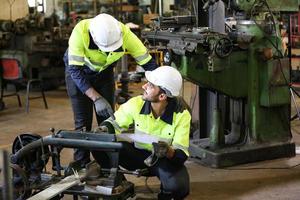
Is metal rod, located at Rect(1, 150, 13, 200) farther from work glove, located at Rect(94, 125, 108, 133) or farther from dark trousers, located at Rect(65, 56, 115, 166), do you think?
dark trousers, located at Rect(65, 56, 115, 166)

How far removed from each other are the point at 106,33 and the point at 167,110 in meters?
0.61

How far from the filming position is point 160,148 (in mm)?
2441

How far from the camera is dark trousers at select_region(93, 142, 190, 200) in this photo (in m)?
2.67

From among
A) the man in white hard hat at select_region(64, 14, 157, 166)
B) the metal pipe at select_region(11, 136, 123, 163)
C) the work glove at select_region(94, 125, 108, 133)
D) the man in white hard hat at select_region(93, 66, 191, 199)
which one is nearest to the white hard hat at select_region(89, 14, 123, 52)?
the man in white hard hat at select_region(64, 14, 157, 166)

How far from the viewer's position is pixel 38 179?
8.66 ft

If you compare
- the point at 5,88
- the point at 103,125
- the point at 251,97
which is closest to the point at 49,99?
the point at 5,88

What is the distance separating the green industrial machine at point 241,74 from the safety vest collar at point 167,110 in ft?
2.73

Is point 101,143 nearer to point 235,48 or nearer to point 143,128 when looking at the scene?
point 143,128

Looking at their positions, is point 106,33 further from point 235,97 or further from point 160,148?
point 235,97

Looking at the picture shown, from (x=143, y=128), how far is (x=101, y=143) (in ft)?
1.05

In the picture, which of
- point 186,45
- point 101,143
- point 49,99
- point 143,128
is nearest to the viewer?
point 101,143

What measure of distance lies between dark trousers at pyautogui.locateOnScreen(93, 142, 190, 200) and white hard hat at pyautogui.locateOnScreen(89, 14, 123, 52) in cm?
65

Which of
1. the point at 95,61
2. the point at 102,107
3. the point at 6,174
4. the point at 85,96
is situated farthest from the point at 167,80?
the point at 6,174

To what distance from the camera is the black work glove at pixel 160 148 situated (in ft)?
8.02
